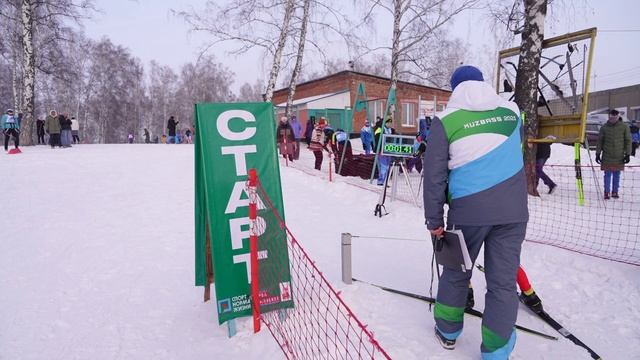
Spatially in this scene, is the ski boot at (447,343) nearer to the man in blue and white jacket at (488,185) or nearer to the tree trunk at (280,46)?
the man in blue and white jacket at (488,185)

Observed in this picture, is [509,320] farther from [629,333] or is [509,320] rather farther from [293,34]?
[293,34]

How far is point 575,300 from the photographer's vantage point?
3.42m

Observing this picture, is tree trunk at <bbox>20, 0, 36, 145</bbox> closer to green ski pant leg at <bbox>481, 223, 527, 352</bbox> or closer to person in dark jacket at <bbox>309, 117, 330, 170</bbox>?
person in dark jacket at <bbox>309, 117, 330, 170</bbox>

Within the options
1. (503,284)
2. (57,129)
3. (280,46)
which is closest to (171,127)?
(57,129)

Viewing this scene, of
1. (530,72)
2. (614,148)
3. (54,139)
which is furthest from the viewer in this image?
(54,139)

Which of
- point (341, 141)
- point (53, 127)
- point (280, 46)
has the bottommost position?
point (341, 141)

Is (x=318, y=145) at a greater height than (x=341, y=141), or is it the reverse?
(x=341, y=141)

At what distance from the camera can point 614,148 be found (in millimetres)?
7617

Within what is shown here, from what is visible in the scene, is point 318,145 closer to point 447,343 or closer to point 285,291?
point 285,291

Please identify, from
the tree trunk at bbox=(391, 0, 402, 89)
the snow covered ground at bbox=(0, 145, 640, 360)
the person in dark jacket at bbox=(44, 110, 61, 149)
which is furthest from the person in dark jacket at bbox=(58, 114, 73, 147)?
the tree trunk at bbox=(391, 0, 402, 89)

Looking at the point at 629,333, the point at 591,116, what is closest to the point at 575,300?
the point at 629,333

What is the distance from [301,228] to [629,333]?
3976mm

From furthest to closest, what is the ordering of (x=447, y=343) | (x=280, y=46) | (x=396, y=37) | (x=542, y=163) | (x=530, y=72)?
1. (x=280, y=46)
2. (x=396, y=37)
3. (x=542, y=163)
4. (x=530, y=72)
5. (x=447, y=343)

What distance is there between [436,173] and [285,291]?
147 cm
